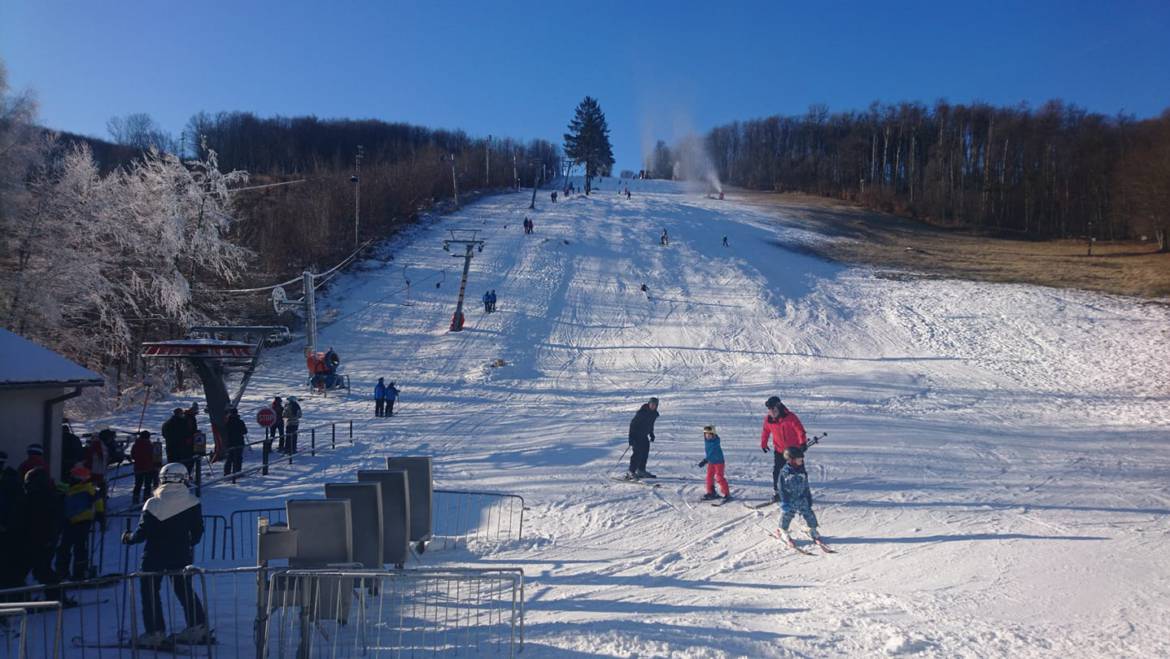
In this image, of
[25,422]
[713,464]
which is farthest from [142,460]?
[713,464]

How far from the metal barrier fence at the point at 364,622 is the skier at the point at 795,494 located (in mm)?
3884

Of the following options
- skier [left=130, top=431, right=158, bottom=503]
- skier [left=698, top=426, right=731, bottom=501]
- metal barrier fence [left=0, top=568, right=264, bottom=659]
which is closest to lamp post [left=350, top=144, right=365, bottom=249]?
skier [left=130, top=431, right=158, bottom=503]

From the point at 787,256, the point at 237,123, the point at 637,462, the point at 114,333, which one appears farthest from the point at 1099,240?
the point at 237,123

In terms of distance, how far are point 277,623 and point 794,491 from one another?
6006mm

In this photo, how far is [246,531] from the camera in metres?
11.1

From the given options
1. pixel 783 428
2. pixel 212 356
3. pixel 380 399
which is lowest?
pixel 380 399

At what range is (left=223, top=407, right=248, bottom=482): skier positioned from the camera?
→ 14.9m

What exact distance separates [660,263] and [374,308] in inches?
673

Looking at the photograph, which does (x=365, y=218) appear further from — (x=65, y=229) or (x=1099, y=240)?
(x=1099, y=240)

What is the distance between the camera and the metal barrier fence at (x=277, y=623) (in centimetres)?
602

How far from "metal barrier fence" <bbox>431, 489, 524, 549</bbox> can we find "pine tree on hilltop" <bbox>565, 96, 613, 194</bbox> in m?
81.0

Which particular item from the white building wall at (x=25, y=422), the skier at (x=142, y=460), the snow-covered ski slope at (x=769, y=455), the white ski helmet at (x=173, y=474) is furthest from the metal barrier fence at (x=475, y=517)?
the white building wall at (x=25, y=422)

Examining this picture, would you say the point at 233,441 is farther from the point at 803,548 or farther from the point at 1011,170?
the point at 1011,170

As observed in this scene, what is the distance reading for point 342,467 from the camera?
15.2 m
